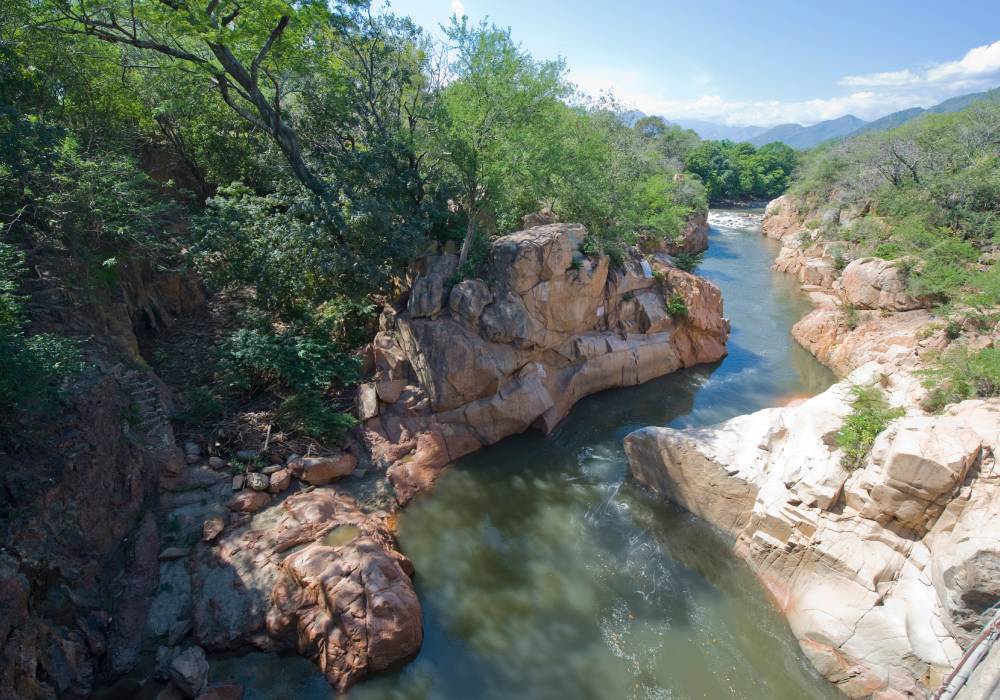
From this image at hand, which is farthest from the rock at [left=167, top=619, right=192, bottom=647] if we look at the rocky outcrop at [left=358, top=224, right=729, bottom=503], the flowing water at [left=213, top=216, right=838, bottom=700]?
the rocky outcrop at [left=358, top=224, right=729, bottom=503]

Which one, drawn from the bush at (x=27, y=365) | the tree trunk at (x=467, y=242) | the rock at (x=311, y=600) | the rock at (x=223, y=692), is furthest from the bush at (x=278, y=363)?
the rock at (x=223, y=692)

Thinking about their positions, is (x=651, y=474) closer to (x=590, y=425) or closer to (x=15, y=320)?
(x=590, y=425)

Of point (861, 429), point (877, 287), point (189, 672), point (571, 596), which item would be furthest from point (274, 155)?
point (877, 287)

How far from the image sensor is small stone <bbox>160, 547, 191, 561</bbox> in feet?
24.7

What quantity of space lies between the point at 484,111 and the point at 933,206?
800 inches

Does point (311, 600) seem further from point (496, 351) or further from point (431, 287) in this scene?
point (431, 287)

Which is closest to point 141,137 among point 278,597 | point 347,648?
point 278,597

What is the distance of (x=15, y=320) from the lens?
6582 millimetres

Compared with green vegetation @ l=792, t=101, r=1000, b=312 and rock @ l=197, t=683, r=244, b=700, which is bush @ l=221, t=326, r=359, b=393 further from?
green vegetation @ l=792, t=101, r=1000, b=312

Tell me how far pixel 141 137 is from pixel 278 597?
12976 millimetres

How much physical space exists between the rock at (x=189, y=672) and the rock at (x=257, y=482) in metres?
2.88

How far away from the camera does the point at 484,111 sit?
12.2m

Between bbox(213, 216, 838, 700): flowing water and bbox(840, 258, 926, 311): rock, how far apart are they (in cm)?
1132

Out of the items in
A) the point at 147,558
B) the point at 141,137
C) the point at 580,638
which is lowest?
the point at 580,638
